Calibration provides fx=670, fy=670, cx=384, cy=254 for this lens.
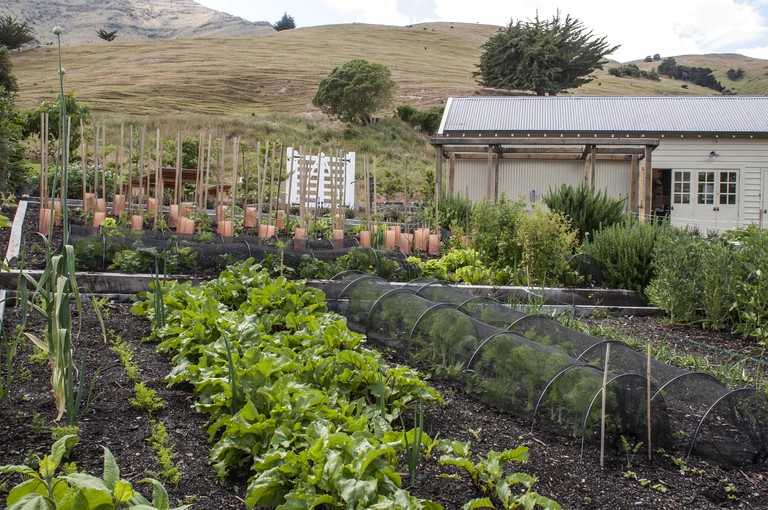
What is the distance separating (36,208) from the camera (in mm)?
10289

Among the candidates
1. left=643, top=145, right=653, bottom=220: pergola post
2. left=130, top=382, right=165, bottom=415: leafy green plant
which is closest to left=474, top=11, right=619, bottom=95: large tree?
left=643, top=145, right=653, bottom=220: pergola post

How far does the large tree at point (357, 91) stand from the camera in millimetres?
35000

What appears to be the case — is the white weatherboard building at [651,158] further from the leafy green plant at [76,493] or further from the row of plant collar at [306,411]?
the leafy green plant at [76,493]

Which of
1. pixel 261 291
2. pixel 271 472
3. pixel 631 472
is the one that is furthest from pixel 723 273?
pixel 271 472

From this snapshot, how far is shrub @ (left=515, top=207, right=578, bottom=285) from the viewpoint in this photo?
7.34 meters

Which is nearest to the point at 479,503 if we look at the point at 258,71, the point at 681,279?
the point at 681,279

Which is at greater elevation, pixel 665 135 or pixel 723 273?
pixel 665 135

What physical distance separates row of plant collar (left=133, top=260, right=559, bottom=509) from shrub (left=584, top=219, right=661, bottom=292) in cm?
394

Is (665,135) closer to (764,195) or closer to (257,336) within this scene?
(764,195)

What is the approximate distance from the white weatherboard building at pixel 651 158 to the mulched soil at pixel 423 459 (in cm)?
1208

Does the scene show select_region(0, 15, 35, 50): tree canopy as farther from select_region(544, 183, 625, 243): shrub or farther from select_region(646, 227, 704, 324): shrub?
select_region(646, 227, 704, 324): shrub

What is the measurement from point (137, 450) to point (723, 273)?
16.7 ft

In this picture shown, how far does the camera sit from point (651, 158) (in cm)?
1524

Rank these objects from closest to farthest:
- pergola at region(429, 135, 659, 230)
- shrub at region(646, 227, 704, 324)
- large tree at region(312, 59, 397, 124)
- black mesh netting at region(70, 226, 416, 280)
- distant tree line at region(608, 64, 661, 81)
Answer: shrub at region(646, 227, 704, 324)
black mesh netting at region(70, 226, 416, 280)
pergola at region(429, 135, 659, 230)
large tree at region(312, 59, 397, 124)
distant tree line at region(608, 64, 661, 81)
